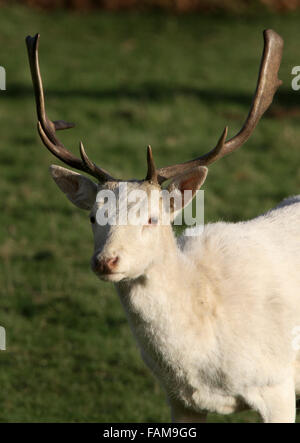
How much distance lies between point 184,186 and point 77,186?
2.58 ft

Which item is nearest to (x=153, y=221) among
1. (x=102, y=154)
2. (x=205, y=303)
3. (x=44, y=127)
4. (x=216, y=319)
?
(x=205, y=303)

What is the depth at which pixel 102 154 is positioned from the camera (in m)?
13.7

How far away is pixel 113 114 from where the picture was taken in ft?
49.9

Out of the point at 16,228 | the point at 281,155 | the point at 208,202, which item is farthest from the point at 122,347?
the point at 281,155

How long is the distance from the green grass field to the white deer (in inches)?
82.5

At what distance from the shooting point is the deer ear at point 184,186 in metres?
5.26

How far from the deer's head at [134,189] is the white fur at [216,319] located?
0.02m

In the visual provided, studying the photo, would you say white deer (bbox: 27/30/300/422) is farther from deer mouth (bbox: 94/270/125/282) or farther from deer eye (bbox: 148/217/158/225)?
deer mouth (bbox: 94/270/125/282)

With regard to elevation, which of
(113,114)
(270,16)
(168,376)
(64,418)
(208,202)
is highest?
(270,16)

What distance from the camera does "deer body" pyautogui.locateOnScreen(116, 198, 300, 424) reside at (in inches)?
201

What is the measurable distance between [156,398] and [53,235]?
415 centimetres

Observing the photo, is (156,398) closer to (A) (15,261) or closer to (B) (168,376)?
(B) (168,376)

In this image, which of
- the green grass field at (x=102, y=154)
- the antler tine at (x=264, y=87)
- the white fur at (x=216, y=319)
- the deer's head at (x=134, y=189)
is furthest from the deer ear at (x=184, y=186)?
the green grass field at (x=102, y=154)
